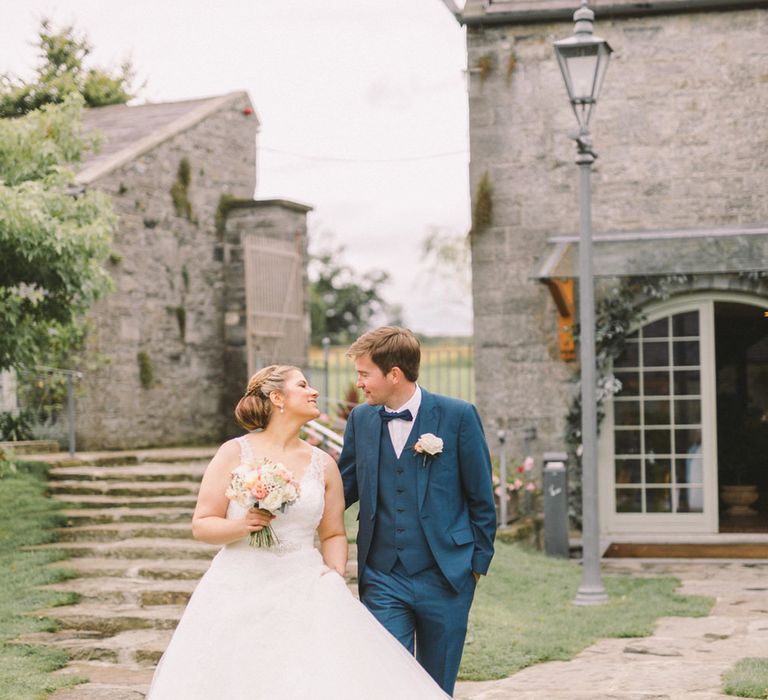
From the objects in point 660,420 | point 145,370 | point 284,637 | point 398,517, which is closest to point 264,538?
point 284,637

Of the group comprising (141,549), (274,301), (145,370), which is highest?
(274,301)

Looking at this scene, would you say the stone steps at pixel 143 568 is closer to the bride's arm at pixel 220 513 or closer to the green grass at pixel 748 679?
the green grass at pixel 748 679

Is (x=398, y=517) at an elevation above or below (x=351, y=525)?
above

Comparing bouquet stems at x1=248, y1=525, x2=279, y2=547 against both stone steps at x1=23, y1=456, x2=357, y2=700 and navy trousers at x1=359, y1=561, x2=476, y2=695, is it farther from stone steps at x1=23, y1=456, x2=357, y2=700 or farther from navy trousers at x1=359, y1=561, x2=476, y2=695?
stone steps at x1=23, y1=456, x2=357, y2=700

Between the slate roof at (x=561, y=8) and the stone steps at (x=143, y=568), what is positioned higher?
the slate roof at (x=561, y=8)

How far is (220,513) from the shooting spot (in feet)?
14.0

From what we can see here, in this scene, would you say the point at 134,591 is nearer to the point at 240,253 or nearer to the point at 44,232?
the point at 44,232

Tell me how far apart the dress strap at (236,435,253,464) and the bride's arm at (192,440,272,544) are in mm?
19

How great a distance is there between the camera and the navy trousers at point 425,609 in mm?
4305

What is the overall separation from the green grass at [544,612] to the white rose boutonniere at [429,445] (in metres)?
2.93

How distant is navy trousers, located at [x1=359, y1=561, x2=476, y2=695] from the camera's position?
430 centimetres

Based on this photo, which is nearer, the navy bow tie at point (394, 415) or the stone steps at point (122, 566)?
the navy bow tie at point (394, 415)

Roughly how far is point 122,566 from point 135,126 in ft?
27.7

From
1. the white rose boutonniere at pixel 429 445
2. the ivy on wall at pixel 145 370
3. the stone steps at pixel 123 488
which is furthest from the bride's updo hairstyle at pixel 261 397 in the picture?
the ivy on wall at pixel 145 370
